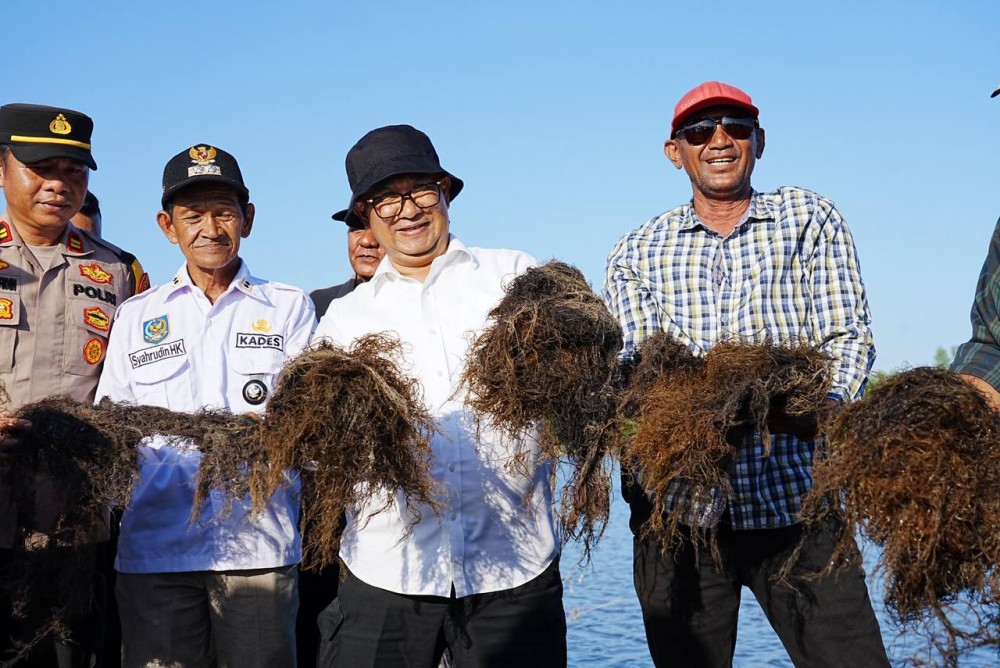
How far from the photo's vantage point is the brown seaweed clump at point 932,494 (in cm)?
306

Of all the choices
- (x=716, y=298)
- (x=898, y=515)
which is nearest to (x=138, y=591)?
(x=716, y=298)

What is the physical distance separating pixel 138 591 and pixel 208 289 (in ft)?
4.48

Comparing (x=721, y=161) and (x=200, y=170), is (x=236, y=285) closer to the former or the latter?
(x=200, y=170)

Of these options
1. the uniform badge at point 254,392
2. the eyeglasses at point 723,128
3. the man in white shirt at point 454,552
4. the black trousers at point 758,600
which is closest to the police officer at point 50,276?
the uniform badge at point 254,392

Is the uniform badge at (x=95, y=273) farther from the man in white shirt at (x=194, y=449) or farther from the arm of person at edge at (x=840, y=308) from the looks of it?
the arm of person at edge at (x=840, y=308)

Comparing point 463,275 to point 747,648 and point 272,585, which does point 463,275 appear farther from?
point 747,648

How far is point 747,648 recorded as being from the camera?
9.02 meters

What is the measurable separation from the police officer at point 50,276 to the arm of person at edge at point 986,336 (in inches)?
133

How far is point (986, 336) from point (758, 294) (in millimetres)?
Result: 878

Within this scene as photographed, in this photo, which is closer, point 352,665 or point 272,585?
point 352,665

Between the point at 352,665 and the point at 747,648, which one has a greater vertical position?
the point at 352,665

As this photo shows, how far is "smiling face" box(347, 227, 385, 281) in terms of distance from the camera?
674 cm

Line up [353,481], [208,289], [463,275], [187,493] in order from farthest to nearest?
[208,289]
[187,493]
[463,275]
[353,481]

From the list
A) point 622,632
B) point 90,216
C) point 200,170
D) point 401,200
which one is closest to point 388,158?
point 401,200
